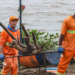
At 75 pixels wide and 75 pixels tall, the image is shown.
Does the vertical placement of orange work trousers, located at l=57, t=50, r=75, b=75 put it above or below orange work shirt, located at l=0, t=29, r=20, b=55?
below

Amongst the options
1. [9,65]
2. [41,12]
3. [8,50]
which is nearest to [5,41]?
[8,50]

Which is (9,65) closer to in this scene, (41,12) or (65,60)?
(65,60)

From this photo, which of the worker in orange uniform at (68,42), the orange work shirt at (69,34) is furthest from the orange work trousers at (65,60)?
the orange work shirt at (69,34)

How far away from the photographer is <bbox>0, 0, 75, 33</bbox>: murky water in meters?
6.65

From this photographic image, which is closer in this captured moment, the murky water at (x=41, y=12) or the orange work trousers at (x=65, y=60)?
the orange work trousers at (x=65, y=60)

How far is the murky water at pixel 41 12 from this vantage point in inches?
262

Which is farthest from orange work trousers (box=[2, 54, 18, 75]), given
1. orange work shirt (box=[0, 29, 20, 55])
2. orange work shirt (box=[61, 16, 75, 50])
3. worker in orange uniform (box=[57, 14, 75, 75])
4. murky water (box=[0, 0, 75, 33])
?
murky water (box=[0, 0, 75, 33])

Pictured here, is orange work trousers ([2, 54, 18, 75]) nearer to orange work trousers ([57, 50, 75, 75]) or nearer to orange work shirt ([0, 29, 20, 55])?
orange work shirt ([0, 29, 20, 55])

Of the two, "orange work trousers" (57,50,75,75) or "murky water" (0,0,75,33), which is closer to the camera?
"orange work trousers" (57,50,75,75)

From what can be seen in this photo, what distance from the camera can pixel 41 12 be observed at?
6914 mm

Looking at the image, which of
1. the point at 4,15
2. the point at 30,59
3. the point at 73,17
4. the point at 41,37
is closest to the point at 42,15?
the point at 41,37

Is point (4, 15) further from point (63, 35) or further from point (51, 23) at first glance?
point (63, 35)

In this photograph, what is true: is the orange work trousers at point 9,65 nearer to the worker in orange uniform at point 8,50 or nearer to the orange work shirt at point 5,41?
the worker in orange uniform at point 8,50

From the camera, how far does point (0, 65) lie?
249 inches
